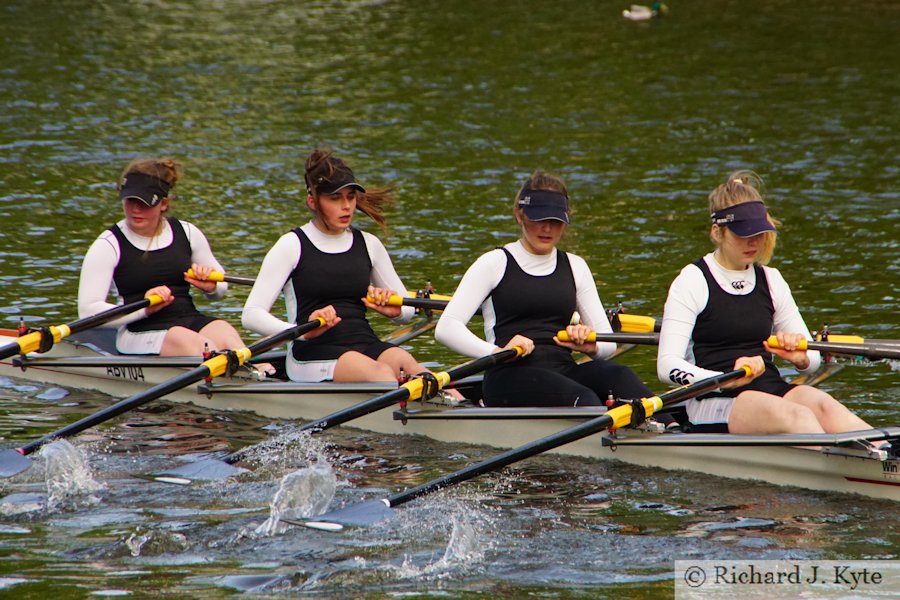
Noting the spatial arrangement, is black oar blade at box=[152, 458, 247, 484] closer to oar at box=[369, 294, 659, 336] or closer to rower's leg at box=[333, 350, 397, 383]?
rower's leg at box=[333, 350, 397, 383]

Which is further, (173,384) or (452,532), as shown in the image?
(173,384)

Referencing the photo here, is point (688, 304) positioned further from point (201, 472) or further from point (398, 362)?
point (201, 472)

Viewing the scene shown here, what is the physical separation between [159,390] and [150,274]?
5.41 ft

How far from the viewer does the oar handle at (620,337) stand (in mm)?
8844

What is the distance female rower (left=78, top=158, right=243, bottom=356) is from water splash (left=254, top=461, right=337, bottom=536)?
2.40 metres

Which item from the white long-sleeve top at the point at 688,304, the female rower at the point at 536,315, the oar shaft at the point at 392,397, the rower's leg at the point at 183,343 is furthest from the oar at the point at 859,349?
the rower's leg at the point at 183,343

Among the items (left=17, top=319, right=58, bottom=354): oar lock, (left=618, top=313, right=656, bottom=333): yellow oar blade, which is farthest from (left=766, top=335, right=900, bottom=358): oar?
(left=17, top=319, right=58, bottom=354): oar lock

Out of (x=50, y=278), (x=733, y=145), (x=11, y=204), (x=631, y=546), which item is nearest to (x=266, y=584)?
(x=631, y=546)

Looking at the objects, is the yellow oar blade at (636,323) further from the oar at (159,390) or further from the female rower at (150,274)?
the female rower at (150,274)

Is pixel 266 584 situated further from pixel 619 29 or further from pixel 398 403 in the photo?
pixel 619 29

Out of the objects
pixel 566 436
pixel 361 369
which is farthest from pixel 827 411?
pixel 361 369

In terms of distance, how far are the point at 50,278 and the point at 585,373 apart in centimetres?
690

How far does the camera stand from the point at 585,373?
350 inches

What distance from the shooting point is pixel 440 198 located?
1738 cm
